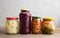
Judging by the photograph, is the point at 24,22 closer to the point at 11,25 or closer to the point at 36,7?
the point at 11,25

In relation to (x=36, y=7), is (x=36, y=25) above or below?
below

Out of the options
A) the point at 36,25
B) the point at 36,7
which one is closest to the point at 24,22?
the point at 36,25

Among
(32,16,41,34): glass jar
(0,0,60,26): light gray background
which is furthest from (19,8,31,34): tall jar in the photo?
(0,0,60,26): light gray background

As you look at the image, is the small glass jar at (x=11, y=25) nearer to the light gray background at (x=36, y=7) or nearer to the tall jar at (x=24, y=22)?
the tall jar at (x=24, y=22)

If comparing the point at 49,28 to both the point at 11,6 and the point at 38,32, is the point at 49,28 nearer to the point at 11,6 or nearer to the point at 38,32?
the point at 38,32

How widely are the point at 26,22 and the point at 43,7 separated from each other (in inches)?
23.3

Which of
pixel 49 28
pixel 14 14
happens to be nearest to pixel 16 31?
pixel 49 28

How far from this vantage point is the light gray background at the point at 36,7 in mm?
1356

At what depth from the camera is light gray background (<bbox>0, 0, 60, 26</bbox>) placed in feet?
4.45

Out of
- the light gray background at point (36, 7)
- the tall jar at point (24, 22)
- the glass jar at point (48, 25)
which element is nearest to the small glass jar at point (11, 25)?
the tall jar at point (24, 22)

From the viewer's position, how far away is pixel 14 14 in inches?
53.8

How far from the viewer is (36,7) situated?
136 cm

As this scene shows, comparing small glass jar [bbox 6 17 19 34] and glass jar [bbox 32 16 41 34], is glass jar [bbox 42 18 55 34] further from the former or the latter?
small glass jar [bbox 6 17 19 34]

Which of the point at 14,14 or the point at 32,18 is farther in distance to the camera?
the point at 14,14
